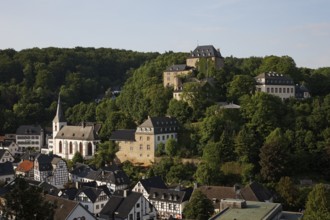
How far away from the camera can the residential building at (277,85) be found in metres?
70.4

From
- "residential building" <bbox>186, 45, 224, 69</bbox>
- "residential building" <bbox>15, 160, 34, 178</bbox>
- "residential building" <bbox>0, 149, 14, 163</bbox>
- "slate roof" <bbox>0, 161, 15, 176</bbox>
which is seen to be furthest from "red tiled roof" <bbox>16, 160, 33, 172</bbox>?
"residential building" <bbox>186, 45, 224, 69</bbox>

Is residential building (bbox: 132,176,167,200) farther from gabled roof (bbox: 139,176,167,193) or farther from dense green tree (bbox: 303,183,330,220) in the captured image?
dense green tree (bbox: 303,183,330,220)

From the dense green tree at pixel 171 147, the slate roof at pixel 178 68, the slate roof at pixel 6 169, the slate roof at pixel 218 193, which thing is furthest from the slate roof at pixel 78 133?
the slate roof at pixel 218 193

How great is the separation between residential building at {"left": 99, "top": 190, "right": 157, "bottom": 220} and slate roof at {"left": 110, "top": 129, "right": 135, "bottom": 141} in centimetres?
2096

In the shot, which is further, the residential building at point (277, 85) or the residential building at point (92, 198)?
the residential building at point (277, 85)

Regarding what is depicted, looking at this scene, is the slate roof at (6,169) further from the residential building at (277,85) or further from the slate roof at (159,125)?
the residential building at (277,85)

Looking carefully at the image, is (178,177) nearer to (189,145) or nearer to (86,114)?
(189,145)

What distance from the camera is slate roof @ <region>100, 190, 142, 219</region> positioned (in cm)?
4344

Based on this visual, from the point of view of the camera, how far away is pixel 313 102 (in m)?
65.9

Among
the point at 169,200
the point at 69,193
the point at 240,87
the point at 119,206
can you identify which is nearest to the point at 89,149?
the point at 240,87

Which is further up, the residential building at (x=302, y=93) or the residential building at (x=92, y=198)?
the residential building at (x=302, y=93)

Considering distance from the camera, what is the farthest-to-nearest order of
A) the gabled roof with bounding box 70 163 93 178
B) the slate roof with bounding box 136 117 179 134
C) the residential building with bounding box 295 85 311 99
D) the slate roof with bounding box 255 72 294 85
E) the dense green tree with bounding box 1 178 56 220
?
1. the residential building with bounding box 295 85 311 99
2. the slate roof with bounding box 255 72 294 85
3. the slate roof with bounding box 136 117 179 134
4. the gabled roof with bounding box 70 163 93 178
5. the dense green tree with bounding box 1 178 56 220

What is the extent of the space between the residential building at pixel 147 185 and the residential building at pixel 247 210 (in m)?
10.0

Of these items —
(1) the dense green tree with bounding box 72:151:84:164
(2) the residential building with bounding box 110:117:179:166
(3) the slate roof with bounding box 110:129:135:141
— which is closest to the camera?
(2) the residential building with bounding box 110:117:179:166
